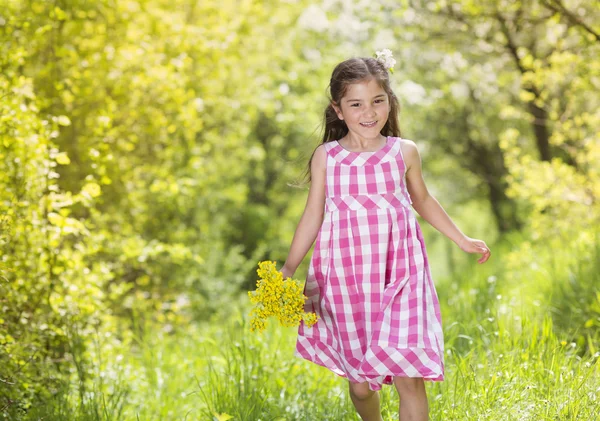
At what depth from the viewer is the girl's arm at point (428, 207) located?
9.25 feet

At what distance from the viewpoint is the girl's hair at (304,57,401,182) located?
9.23 ft

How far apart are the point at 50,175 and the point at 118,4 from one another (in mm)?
1912

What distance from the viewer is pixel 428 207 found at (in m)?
2.89

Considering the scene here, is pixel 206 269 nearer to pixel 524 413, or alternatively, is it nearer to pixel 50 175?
pixel 50 175

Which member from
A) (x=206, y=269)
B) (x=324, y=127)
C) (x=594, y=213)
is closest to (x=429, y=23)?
(x=594, y=213)

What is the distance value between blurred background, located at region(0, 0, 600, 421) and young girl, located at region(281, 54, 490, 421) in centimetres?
29

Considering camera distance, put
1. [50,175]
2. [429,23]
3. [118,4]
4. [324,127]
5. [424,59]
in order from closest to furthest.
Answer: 1. [324,127]
2. [50,175]
3. [118,4]
4. [429,23]
5. [424,59]

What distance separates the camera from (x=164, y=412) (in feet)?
11.6

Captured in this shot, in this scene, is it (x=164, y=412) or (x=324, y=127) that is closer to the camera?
(x=324, y=127)

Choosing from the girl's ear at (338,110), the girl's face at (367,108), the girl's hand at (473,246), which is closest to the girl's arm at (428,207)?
the girl's hand at (473,246)

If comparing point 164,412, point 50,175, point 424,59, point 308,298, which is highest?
point 424,59

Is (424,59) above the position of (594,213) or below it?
above

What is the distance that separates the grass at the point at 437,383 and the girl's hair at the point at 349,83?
104cm

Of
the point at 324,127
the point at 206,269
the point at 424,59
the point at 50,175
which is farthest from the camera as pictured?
the point at 424,59
